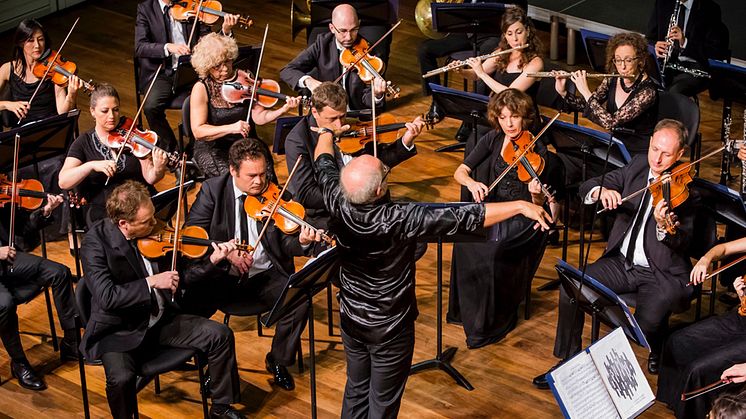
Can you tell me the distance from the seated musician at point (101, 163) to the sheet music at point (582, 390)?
2363 mm

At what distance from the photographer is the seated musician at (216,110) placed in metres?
5.79

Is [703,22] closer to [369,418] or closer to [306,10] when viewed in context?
[306,10]

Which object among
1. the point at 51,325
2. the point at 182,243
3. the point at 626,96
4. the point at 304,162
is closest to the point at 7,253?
the point at 51,325

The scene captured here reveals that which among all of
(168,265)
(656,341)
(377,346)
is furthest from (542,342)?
(168,265)

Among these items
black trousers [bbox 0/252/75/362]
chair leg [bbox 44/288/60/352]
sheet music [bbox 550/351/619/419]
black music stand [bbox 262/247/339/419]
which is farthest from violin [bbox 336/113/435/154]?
sheet music [bbox 550/351/619/419]

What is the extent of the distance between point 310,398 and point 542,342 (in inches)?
47.0

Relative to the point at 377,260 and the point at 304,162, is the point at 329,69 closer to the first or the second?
the point at 304,162

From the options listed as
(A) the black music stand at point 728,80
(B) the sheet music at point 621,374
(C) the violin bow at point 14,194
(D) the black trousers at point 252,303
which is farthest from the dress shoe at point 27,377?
(A) the black music stand at point 728,80

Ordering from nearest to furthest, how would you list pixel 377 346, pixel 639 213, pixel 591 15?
pixel 377 346, pixel 639 213, pixel 591 15

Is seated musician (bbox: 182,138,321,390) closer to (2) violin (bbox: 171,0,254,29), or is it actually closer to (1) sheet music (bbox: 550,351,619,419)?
(1) sheet music (bbox: 550,351,619,419)

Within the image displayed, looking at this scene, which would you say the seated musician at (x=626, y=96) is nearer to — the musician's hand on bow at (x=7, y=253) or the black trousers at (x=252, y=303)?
the black trousers at (x=252, y=303)

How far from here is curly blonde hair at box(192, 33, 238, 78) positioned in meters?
5.76

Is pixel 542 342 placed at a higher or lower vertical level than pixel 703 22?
lower

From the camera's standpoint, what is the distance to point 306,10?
24.8ft
